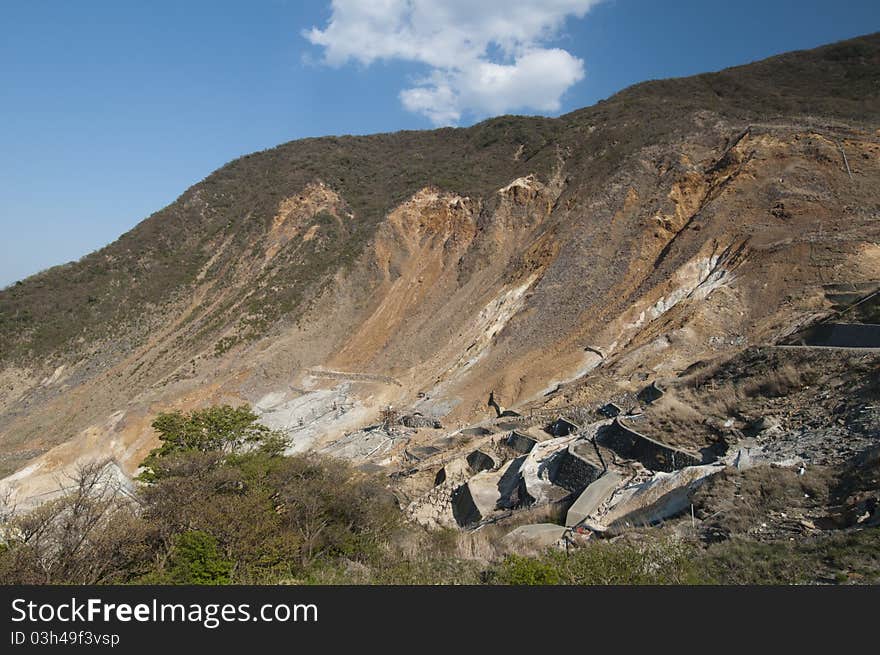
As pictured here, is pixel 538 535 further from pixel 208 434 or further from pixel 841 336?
pixel 208 434

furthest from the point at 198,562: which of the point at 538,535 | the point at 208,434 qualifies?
the point at 208,434

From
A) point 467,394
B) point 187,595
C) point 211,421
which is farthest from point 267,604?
point 467,394

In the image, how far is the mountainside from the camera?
21.9 m

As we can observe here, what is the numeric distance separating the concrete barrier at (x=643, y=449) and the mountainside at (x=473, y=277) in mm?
819

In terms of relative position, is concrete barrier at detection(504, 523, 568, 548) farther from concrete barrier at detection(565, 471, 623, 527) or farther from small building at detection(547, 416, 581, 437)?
small building at detection(547, 416, 581, 437)

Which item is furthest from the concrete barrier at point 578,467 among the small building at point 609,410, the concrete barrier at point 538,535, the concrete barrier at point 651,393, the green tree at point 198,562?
the green tree at point 198,562

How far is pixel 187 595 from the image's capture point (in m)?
5.12

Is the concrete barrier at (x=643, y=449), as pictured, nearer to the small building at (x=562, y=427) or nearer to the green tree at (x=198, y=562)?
the small building at (x=562, y=427)

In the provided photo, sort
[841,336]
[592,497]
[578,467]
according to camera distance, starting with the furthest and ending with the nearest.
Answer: [841,336] → [578,467] → [592,497]

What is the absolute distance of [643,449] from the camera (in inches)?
540

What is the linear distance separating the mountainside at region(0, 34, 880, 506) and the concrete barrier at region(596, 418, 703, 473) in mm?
819

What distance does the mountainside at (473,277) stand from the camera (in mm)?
21938

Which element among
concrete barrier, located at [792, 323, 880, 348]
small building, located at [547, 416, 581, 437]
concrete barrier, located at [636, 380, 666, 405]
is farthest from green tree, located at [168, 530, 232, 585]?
concrete barrier, located at [792, 323, 880, 348]

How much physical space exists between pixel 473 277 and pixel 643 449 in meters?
22.8
